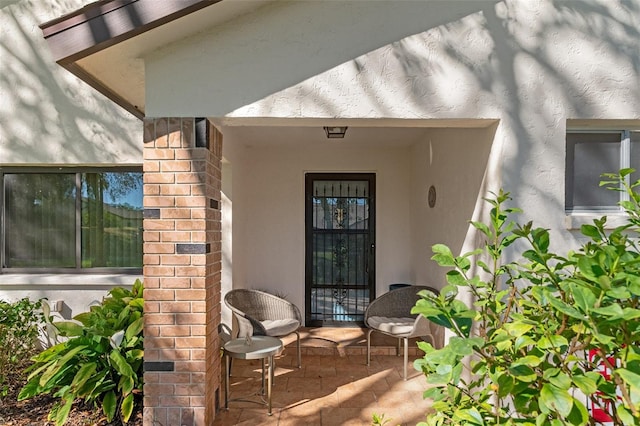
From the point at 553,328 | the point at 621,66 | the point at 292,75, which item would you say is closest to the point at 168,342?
the point at 292,75

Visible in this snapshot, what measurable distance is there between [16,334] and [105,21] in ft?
11.4

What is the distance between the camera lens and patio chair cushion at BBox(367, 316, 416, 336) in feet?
14.8

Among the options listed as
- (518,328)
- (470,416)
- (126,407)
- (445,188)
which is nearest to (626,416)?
(518,328)

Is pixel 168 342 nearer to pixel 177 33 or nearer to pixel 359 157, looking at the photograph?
pixel 177 33

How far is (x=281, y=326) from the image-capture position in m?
4.72

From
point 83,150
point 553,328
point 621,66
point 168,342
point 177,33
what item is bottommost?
point 168,342

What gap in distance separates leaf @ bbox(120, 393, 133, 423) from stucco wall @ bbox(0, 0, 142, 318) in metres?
1.99

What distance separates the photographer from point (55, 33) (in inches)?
98.9

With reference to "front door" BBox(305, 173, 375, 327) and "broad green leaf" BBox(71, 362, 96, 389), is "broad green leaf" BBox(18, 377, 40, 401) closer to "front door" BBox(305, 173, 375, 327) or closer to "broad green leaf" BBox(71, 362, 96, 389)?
"broad green leaf" BBox(71, 362, 96, 389)

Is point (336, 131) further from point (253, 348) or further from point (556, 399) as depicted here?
point (556, 399)

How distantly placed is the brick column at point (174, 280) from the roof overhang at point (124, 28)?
534 mm

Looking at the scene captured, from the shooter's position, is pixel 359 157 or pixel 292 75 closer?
pixel 292 75

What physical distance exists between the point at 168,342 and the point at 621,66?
392 centimetres

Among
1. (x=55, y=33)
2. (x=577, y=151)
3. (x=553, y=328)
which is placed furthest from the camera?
(x=577, y=151)
